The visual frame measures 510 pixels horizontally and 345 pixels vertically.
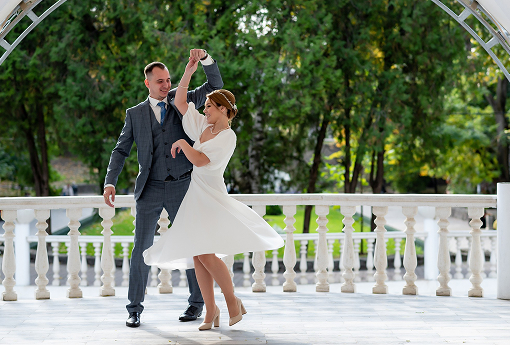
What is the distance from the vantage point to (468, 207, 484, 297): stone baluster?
15.9 ft

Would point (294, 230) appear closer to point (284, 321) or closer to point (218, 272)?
point (284, 321)

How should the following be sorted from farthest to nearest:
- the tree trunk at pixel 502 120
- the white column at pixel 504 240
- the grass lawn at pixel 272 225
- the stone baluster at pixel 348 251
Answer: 1. the tree trunk at pixel 502 120
2. the grass lawn at pixel 272 225
3. the stone baluster at pixel 348 251
4. the white column at pixel 504 240

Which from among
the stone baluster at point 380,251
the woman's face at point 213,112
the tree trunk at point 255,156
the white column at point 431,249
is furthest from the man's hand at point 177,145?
the tree trunk at point 255,156

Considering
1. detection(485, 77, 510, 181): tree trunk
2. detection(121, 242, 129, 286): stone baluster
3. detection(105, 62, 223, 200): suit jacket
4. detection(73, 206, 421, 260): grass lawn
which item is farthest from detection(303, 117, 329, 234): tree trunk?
detection(105, 62, 223, 200): suit jacket

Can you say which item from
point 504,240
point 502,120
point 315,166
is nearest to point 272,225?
point 315,166

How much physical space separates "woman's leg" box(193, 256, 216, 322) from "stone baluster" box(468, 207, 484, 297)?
2411 millimetres

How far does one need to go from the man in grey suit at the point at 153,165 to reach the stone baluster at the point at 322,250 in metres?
1.54

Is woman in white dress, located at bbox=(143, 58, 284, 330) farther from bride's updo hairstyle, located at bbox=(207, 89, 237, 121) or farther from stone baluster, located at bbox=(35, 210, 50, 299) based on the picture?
stone baluster, located at bbox=(35, 210, 50, 299)

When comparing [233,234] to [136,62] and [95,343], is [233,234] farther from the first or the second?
[136,62]

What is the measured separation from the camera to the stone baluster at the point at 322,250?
4969mm

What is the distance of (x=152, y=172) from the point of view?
388 centimetres

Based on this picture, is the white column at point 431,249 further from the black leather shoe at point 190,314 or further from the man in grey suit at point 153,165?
the man in grey suit at point 153,165

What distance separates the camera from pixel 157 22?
12.7m

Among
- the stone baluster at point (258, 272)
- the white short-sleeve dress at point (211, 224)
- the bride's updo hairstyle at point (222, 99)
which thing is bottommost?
the stone baluster at point (258, 272)
